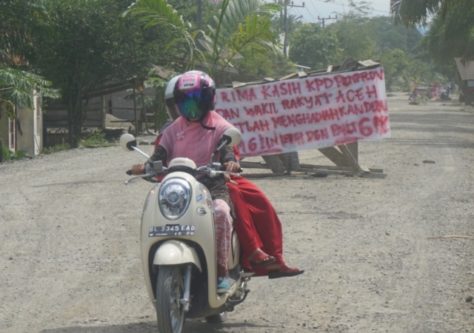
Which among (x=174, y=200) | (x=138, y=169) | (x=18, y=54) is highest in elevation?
(x=18, y=54)

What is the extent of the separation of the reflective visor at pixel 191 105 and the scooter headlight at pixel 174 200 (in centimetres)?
72

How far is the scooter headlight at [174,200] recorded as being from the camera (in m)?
5.49

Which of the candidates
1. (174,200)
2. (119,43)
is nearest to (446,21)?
(119,43)

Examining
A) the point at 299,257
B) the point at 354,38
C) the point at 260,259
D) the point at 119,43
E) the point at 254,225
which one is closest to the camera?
the point at 260,259

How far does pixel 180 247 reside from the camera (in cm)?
544

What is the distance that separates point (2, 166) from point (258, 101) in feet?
23.0

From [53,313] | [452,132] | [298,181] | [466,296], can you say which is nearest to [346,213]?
[298,181]

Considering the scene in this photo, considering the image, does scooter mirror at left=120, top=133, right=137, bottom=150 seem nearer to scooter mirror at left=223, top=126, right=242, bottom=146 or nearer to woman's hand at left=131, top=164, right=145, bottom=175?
woman's hand at left=131, top=164, right=145, bottom=175

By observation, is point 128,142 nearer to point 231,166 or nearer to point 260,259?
point 231,166

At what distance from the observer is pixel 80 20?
2673 centimetres

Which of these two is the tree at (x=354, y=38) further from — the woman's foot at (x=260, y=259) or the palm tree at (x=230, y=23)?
the woman's foot at (x=260, y=259)

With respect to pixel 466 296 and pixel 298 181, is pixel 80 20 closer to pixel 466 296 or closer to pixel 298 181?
pixel 298 181

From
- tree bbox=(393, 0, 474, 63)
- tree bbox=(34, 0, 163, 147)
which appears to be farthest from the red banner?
tree bbox=(393, 0, 474, 63)

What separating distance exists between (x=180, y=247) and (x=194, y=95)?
1.08 metres
